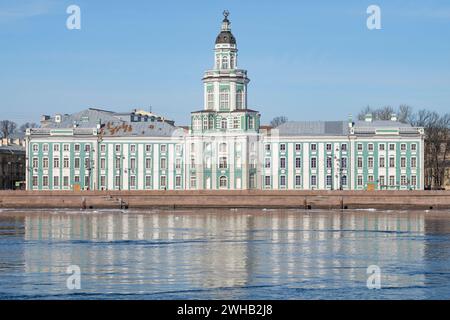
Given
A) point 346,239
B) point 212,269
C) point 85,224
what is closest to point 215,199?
point 85,224

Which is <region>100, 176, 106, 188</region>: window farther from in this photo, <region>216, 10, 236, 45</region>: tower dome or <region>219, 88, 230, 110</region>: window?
<region>216, 10, 236, 45</region>: tower dome

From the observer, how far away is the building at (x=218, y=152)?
Answer: 90.3 meters

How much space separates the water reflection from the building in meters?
35.6

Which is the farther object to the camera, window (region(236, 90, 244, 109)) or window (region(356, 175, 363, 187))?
window (region(236, 90, 244, 109))

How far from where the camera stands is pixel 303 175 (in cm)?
9069

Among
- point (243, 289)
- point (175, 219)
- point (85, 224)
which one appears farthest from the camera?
point (175, 219)

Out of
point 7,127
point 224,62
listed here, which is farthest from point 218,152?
point 7,127

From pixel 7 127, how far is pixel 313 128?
63041mm

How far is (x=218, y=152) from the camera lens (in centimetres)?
9188

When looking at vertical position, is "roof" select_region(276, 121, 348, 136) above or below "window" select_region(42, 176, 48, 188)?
above

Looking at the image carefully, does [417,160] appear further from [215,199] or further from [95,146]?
[95,146]

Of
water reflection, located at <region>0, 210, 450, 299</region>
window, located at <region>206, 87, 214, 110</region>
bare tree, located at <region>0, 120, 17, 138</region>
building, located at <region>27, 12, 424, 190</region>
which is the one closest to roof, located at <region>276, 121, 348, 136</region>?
building, located at <region>27, 12, 424, 190</region>

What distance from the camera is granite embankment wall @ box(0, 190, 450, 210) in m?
78.6
